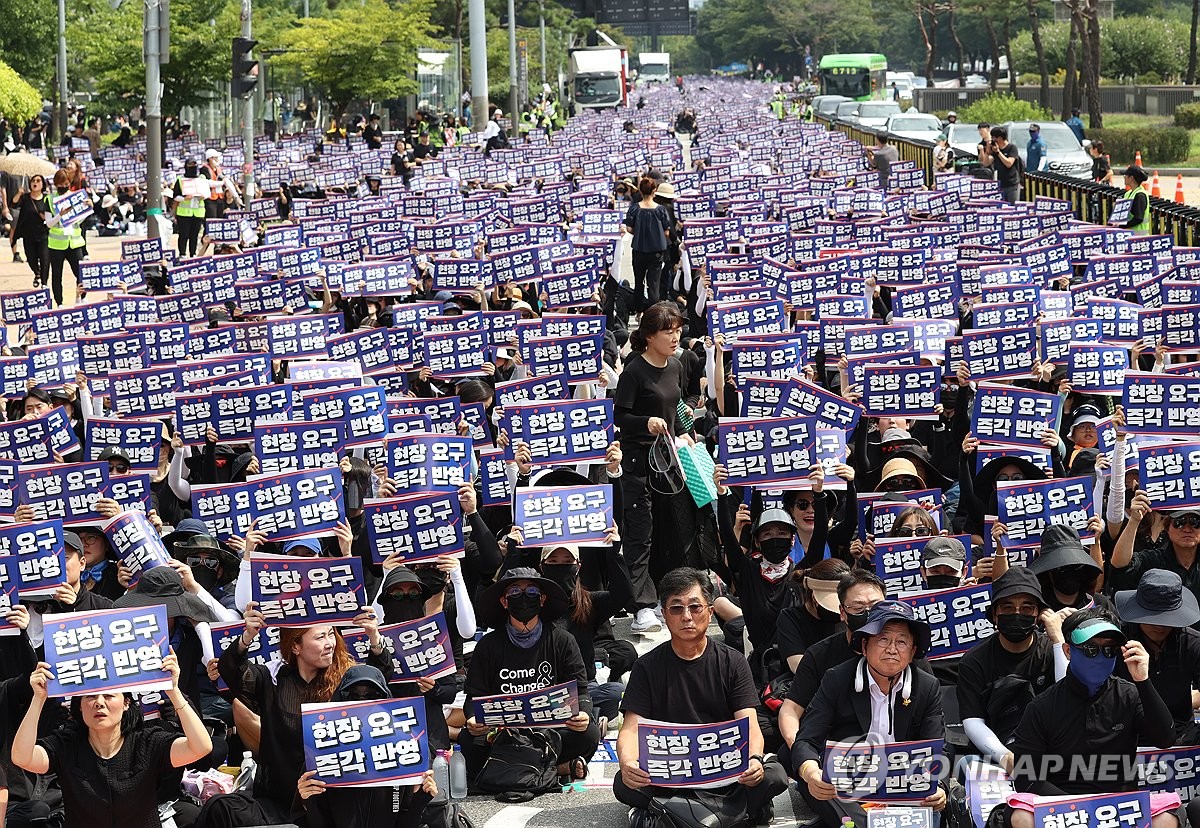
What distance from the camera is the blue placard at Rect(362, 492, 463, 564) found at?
10.4 m

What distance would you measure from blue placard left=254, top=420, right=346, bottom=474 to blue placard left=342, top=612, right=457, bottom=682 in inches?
140

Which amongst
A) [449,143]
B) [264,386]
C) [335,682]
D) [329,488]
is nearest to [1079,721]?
[335,682]

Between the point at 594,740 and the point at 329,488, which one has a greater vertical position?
the point at 329,488

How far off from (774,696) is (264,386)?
17.4ft

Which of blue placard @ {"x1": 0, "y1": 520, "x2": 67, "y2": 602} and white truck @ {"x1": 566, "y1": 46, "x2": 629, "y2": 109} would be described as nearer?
blue placard @ {"x1": 0, "y1": 520, "x2": 67, "y2": 602}

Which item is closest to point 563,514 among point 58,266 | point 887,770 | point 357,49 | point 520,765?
point 520,765

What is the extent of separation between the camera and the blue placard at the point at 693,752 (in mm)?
8109

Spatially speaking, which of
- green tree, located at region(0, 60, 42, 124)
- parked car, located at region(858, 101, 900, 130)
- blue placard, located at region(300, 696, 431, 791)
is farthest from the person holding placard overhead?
parked car, located at region(858, 101, 900, 130)

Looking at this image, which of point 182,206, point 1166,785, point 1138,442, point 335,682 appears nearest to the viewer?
point 1166,785

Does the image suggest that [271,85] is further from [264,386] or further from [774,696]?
[774,696]

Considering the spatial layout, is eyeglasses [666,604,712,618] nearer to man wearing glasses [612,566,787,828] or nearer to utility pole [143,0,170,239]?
man wearing glasses [612,566,787,828]

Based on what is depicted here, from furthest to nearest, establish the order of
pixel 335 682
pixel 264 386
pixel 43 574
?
pixel 264 386 < pixel 43 574 < pixel 335 682

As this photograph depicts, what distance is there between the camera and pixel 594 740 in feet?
31.6

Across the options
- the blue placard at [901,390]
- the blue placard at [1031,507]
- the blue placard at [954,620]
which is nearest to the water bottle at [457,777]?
the blue placard at [954,620]
